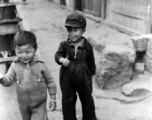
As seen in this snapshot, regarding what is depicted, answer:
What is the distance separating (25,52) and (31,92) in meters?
0.38

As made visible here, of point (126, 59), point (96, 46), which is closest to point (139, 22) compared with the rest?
point (96, 46)

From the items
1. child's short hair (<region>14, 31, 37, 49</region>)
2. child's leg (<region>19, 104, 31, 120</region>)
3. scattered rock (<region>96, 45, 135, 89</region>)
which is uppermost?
child's short hair (<region>14, 31, 37, 49</region>)

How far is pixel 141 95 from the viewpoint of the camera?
3.51 meters

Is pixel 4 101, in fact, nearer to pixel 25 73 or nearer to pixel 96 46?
pixel 25 73

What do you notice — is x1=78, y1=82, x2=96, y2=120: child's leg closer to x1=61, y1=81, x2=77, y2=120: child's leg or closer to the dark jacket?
x1=61, y1=81, x2=77, y2=120: child's leg

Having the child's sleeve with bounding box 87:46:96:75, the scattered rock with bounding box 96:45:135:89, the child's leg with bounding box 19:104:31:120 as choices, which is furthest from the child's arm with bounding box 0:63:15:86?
the scattered rock with bounding box 96:45:135:89

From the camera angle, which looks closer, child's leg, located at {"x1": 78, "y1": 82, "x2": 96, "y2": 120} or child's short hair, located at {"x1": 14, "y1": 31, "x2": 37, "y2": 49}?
child's short hair, located at {"x1": 14, "y1": 31, "x2": 37, "y2": 49}

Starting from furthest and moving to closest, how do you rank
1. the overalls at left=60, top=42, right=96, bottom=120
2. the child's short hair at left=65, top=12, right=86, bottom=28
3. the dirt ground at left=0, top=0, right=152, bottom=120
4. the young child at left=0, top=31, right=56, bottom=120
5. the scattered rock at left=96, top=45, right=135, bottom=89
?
the scattered rock at left=96, top=45, right=135, bottom=89 → the dirt ground at left=0, top=0, right=152, bottom=120 → the overalls at left=60, top=42, right=96, bottom=120 → the child's short hair at left=65, top=12, right=86, bottom=28 → the young child at left=0, top=31, right=56, bottom=120

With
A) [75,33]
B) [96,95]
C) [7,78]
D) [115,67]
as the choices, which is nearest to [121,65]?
[115,67]

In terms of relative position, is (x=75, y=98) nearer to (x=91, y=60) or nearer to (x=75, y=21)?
(x=91, y=60)

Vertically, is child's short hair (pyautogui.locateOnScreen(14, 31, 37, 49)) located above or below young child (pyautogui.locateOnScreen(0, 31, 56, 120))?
above

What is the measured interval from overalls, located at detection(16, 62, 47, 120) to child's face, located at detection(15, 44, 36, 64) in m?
0.09

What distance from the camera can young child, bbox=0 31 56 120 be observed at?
6.71 ft

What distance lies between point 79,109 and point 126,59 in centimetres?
115
